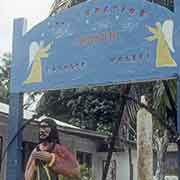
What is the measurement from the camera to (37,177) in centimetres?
564

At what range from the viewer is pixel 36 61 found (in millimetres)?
5875

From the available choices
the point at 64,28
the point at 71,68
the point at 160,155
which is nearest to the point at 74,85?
the point at 71,68

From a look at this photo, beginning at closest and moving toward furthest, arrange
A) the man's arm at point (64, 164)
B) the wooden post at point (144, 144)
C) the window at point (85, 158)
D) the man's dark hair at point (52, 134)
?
the man's arm at point (64, 164) → the man's dark hair at point (52, 134) → the wooden post at point (144, 144) → the window at point (85, 158)

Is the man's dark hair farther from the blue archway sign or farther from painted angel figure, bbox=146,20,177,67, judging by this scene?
painted angel figure, bbox=146,20,177,67

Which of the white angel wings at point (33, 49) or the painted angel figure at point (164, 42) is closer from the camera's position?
the painted angel figure at point (164, 42)

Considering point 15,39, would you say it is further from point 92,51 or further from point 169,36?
point 169,36

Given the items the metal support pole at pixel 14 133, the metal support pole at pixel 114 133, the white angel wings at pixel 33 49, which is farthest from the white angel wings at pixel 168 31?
the metal support pole at pixel 14 133

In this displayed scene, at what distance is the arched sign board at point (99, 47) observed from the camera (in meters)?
5.09

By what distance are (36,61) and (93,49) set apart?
0.84 m

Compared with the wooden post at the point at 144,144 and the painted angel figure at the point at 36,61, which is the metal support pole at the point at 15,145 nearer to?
the painted angel figure at the point at 36,61

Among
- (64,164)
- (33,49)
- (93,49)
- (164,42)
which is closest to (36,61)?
(33,49)

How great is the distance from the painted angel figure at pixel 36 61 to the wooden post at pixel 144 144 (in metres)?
2.95

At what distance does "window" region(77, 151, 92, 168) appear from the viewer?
13284 mm

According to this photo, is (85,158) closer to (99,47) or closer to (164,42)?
(99,47)
